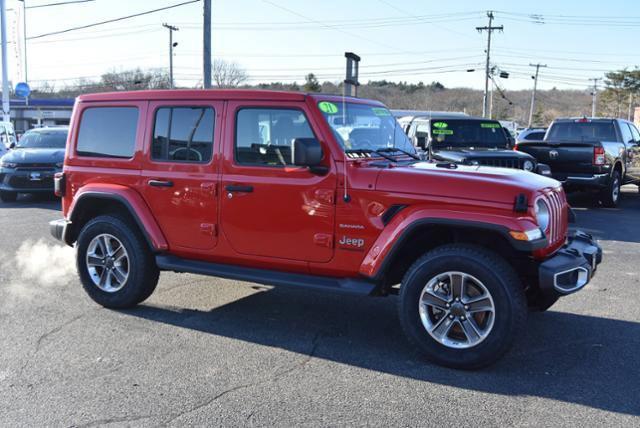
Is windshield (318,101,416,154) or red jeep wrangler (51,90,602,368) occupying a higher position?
Result: windshield (318,101,416,154)

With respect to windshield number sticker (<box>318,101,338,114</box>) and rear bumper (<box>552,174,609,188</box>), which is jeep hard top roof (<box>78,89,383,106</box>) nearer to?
windshield number sticker (<box>318,101,338,114</box>)

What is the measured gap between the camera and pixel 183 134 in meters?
5.30

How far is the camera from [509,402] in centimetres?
376

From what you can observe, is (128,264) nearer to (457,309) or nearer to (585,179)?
(457,309)

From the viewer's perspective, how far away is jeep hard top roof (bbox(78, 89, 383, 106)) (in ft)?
16.1

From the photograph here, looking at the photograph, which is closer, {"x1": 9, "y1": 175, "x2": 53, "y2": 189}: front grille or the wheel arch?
the wheel arch

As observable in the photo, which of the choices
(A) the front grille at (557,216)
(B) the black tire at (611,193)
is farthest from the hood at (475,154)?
(A) the front grille at (557,216)

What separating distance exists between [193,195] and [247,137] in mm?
690

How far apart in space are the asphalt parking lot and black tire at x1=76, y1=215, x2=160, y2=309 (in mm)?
131

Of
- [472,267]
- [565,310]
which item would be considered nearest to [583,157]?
[565,310]

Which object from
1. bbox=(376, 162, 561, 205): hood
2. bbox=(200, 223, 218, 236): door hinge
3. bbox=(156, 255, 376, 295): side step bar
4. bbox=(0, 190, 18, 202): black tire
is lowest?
bbox=(0, 190, 18, 202): black tire

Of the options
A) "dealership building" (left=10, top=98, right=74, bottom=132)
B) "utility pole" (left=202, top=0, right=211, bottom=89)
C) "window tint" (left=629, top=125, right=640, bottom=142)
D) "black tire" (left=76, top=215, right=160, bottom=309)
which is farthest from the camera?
"dealership building" (left=10, top=98, right=74, bottom=132)

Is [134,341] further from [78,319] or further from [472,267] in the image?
[472,267]

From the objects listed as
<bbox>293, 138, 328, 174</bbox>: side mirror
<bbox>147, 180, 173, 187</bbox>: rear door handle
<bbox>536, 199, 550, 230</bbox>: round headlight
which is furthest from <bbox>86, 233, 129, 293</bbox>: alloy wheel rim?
<bbox>536, 199, 550, 230</bbox>: round headlight
